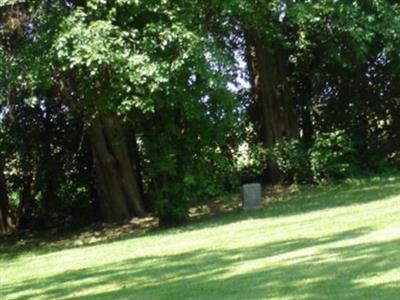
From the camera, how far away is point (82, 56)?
640 inches

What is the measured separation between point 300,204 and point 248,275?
35.7ft

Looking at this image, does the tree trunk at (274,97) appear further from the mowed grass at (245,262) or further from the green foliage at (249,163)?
the mowed grass at (245,262)

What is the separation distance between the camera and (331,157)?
26.0 meters

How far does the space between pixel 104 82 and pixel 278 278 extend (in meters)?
9.64

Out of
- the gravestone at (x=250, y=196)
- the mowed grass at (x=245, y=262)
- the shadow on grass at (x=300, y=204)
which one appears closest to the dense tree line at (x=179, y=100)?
the gravestone at (x=250, y=196)

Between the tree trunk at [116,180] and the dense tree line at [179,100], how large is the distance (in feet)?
0.14

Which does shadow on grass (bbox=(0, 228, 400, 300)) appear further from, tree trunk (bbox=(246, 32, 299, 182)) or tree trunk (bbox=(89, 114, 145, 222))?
tree trunk (bbox=(246, 32, 299, 182))

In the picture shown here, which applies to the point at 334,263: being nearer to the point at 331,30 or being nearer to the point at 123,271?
the point at 123,271

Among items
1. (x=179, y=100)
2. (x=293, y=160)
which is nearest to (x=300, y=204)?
(x=179, y=100)

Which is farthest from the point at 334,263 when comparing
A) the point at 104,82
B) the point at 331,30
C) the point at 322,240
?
the point at 331,30

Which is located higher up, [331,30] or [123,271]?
[331,30]

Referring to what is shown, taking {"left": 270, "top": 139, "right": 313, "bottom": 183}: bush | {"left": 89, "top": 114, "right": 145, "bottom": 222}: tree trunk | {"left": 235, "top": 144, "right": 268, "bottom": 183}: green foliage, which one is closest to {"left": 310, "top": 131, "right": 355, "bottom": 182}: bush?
{"left": 270, "top": 139, "right": 313, "bottom": 183}: bush

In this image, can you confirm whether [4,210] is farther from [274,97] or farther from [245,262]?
[245,262]

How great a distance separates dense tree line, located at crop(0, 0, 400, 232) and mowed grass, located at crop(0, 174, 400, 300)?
2.74 meters
